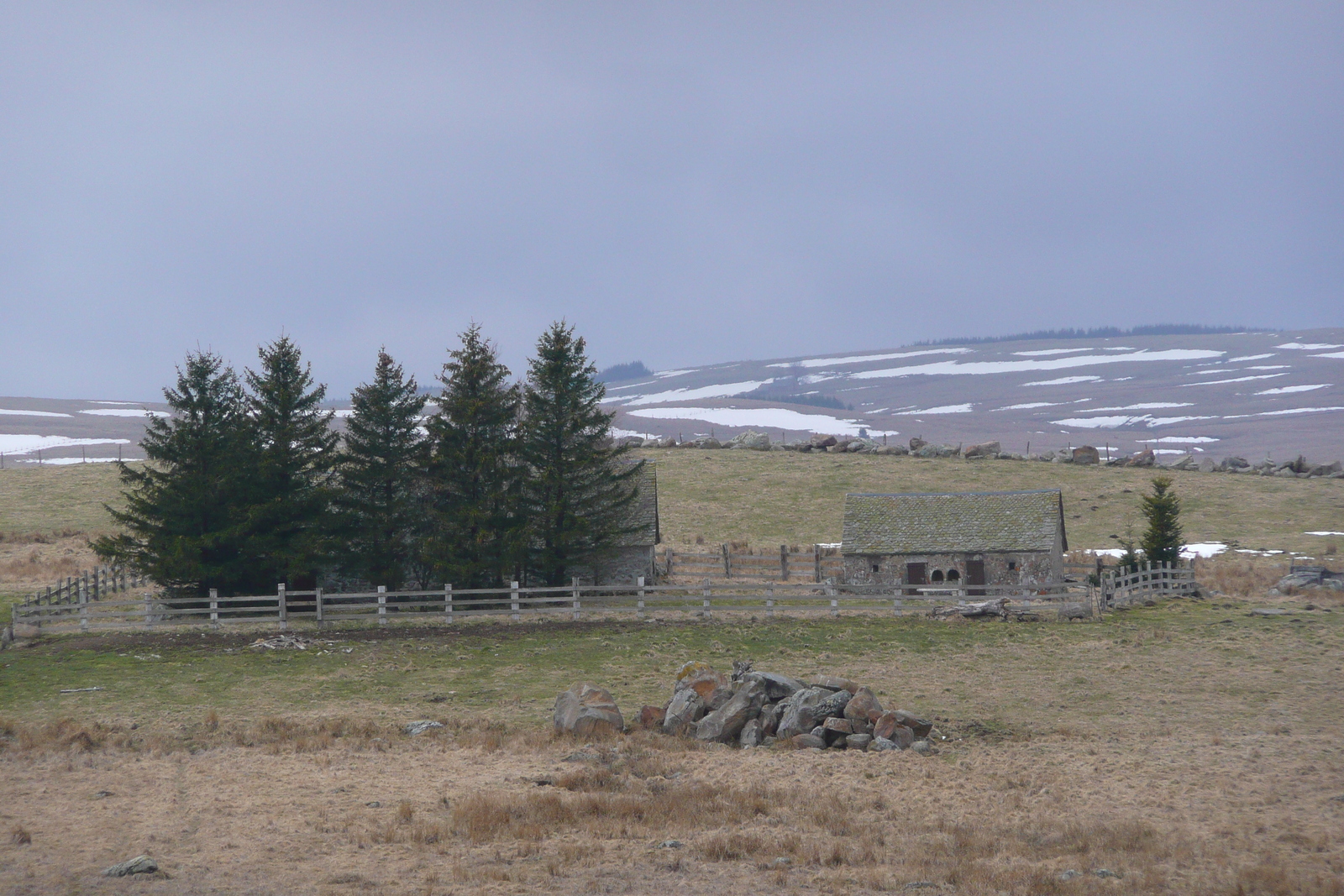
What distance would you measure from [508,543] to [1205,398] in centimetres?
16956

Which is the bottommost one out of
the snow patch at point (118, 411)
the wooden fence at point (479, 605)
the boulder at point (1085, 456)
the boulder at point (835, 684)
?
the boulder at point (835, 684)

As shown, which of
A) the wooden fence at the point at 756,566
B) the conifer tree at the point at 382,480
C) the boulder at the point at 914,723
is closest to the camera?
the boulder at the point at 914,723

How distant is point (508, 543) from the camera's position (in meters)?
37.6

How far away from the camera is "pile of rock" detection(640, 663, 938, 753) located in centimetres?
1878

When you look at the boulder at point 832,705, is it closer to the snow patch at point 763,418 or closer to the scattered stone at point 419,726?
the scattered stone at point 419,726

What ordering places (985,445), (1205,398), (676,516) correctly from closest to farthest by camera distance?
(676,516) → (985,445) → (1205,398)

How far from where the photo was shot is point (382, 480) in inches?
1523

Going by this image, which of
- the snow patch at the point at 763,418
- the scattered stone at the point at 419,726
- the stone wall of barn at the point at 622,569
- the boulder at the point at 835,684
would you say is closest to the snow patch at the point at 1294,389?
the snow patch at the point at 763,418

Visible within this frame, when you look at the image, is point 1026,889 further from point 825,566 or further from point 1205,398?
point 1205,398

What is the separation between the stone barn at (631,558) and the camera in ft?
136

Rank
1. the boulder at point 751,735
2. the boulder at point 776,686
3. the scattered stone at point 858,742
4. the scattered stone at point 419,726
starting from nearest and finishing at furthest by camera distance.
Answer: the scattered stone at point 858,742 < the boulder at point 751,735 < the scattered stone at point 419,726 < the boulder at point 776,686

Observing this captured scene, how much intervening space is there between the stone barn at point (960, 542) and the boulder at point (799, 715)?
2111 centimetres

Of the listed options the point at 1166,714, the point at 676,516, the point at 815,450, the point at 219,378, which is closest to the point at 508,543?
the point at 219,378

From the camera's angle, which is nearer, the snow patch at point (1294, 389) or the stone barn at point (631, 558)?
the stone barn at point (631, 558)
